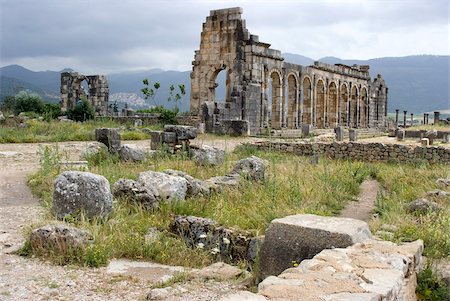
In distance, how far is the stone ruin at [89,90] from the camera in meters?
40.6

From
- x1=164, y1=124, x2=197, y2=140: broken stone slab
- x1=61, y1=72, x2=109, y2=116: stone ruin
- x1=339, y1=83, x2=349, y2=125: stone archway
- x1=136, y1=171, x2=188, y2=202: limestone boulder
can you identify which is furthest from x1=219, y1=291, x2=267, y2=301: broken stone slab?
x1=61, y1=72, x2=109, y2=116: stone ruin

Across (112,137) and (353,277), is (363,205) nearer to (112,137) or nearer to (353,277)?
(353,277)

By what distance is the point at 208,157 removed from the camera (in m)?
12.4

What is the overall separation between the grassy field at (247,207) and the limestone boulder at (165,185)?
0.77 feet

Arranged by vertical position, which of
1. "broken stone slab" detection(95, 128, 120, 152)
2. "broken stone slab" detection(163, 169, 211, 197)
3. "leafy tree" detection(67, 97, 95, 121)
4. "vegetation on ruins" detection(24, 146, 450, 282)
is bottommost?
"vegetation on ruins" detection(24, 146, 450, 282)

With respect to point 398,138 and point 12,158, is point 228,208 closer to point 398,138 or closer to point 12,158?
point 12,158

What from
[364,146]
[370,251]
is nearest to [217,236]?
[370,251]

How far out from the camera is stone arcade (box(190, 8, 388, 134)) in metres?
24.7

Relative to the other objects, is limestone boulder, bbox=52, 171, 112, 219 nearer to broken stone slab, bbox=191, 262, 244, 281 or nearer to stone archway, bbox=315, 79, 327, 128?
broken stone slab, bbox=191, 262, 244, 281

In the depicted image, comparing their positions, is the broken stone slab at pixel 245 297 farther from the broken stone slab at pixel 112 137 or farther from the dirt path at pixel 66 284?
the broken stone slab at pixel 112 137

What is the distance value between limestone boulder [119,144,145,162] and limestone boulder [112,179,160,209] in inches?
178

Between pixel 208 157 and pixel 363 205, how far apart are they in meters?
4.22

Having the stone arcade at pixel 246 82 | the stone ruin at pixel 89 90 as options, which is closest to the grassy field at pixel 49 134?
the stone arcade at pixel 246 82

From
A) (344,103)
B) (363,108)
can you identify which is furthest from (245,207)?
(363,108)
